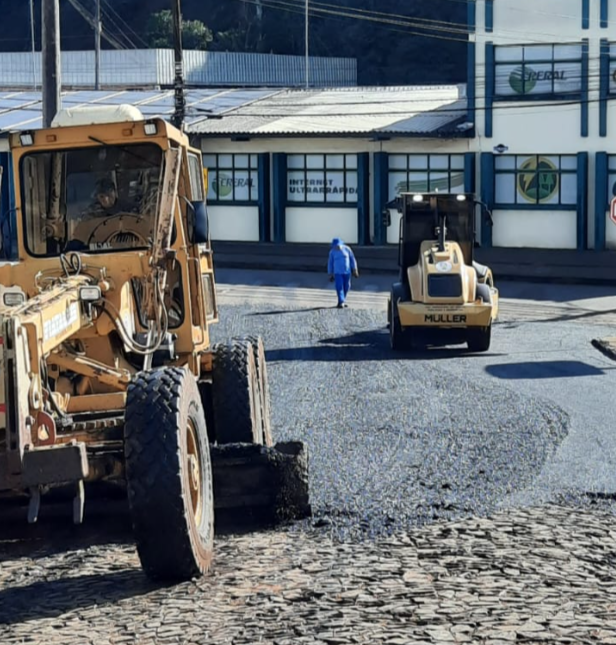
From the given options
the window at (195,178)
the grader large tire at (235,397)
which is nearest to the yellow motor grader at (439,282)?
the window at (195,178)

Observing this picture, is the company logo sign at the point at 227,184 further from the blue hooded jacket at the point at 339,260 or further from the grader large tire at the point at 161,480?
the grader large tire at the point at 161,480

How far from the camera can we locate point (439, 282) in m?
21.8

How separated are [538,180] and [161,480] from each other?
104ft

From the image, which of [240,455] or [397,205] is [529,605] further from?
[397,205]

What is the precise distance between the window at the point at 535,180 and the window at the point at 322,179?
4490 millimetres

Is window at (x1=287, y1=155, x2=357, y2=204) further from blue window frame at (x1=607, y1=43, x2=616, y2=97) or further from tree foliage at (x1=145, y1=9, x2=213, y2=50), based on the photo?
tree foliage at (x1=145, y1=9, x2=213, y2=50)

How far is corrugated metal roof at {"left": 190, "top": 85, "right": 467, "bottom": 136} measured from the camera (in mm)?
39631

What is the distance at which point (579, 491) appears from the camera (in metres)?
11.4

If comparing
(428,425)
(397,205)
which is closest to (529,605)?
(428,425)

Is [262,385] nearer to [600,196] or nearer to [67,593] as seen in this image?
[67,593]

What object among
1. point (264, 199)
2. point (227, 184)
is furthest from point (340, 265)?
point (227, 184)

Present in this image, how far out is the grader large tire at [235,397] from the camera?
11109 millimetres

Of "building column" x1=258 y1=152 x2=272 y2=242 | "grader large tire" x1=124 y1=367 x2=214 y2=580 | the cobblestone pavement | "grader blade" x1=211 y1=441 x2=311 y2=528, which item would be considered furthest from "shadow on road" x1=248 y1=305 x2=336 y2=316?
"grader large tire" x1=124 y1=367 x2=214 y2=580

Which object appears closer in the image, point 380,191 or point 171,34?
point 380,191
